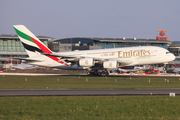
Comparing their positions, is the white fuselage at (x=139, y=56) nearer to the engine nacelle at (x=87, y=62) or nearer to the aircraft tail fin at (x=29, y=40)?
the engine nacelle at (x=87, y=62)

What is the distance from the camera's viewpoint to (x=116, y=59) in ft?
195

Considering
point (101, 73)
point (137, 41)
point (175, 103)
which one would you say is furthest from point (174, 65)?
point (175, 103)

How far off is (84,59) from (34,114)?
42777mm

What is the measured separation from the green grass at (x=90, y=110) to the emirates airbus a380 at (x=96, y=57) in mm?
36889

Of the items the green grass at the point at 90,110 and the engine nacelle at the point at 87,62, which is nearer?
the green grass at the point at 90,110

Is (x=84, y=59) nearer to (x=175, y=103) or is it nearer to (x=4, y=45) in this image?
(x=175, y=103)

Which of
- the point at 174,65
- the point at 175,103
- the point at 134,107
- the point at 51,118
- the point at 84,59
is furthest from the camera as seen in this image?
the point at 174,65

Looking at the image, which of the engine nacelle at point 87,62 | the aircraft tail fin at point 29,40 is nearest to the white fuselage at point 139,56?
the engine nacelle at point 87,62

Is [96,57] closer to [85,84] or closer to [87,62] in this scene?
[87,62]

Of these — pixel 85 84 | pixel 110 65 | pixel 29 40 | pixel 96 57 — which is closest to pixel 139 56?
pixel 110 65

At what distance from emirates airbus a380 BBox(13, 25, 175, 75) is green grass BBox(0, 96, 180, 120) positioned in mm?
36889

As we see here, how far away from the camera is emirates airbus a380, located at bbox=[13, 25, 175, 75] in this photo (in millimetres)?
57812

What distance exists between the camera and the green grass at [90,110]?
50.0 feet

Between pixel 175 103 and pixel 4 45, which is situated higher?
pixel 4 45
